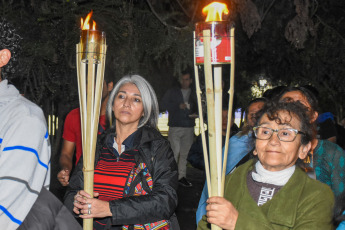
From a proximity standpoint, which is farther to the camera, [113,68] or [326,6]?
[326,6]

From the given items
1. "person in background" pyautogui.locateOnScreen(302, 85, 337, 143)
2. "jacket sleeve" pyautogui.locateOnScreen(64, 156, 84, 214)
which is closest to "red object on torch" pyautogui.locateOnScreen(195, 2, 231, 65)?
"jacket sleeve" pyautogui.locateOnScreen(64, 156, 84, 214)

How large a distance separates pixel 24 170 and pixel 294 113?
1432 millimetres

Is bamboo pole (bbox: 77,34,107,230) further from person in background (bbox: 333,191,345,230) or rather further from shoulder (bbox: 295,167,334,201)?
person in background (bbox: 333,191,345,230)

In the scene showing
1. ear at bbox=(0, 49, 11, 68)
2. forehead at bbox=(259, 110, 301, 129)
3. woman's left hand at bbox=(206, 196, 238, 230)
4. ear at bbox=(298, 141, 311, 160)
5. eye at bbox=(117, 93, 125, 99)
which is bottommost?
woman's left hand at bbox=(206, 196, 238, 230)

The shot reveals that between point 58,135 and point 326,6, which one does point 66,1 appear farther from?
point 326,6

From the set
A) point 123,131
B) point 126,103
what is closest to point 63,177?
point 123,131

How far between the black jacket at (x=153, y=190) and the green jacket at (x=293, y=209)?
1.88 feet

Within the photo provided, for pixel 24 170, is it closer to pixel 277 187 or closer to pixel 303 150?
pixel 277 187

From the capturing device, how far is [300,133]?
2.67 meters

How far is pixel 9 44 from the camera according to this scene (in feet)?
7.52

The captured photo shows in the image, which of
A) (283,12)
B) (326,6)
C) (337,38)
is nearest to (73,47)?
(283,12)

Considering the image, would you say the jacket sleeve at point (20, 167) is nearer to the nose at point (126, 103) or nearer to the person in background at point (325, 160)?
the nose at point (126, 103)

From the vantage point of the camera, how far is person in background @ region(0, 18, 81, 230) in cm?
198

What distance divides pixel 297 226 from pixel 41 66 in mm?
3792
